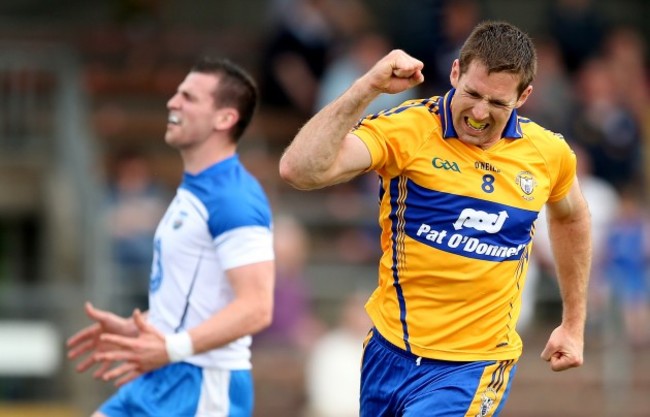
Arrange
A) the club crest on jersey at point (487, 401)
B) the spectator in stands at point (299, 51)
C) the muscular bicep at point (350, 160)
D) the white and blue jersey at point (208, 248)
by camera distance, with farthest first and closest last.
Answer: the spectator in stands at point (299, 51) < the white and blue jersey at point (208, 248) < the club crest on jersey at point (487, 401) < the muscular bicep at point (350, 160)

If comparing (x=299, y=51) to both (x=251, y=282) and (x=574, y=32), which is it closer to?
(x=574, y=32)

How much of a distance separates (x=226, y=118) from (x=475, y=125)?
174 centimetres

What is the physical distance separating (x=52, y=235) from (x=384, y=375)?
376 inches

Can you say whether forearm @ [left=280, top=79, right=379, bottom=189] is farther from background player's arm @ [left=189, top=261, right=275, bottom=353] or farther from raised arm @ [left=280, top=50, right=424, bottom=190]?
background player's arm @ [left=189, top=261, right=275, bottom=353]

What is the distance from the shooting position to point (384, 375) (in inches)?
242

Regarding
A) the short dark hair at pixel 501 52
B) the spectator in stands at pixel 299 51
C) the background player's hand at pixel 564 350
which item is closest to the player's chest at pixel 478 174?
the short dark hair at pixel 501 52

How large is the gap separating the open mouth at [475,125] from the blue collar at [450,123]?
8cm

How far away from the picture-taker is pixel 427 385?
6.00m

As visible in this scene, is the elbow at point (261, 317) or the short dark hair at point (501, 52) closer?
the short dark hair at point (501, 52)

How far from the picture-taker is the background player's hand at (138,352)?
6.45 meters

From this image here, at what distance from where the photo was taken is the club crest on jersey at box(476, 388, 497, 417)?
6.07 meters

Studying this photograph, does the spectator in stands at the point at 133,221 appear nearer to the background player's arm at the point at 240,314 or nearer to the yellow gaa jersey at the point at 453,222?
the background player's arm at the point at 240,314

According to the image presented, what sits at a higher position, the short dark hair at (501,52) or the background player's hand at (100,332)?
the short dark hair at (501,52)

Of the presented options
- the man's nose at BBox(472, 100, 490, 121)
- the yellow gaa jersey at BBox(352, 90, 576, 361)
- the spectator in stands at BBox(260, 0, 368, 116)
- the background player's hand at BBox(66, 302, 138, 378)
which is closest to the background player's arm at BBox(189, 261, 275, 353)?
the background player's hand at BBox(66, 302, 138, 378)
